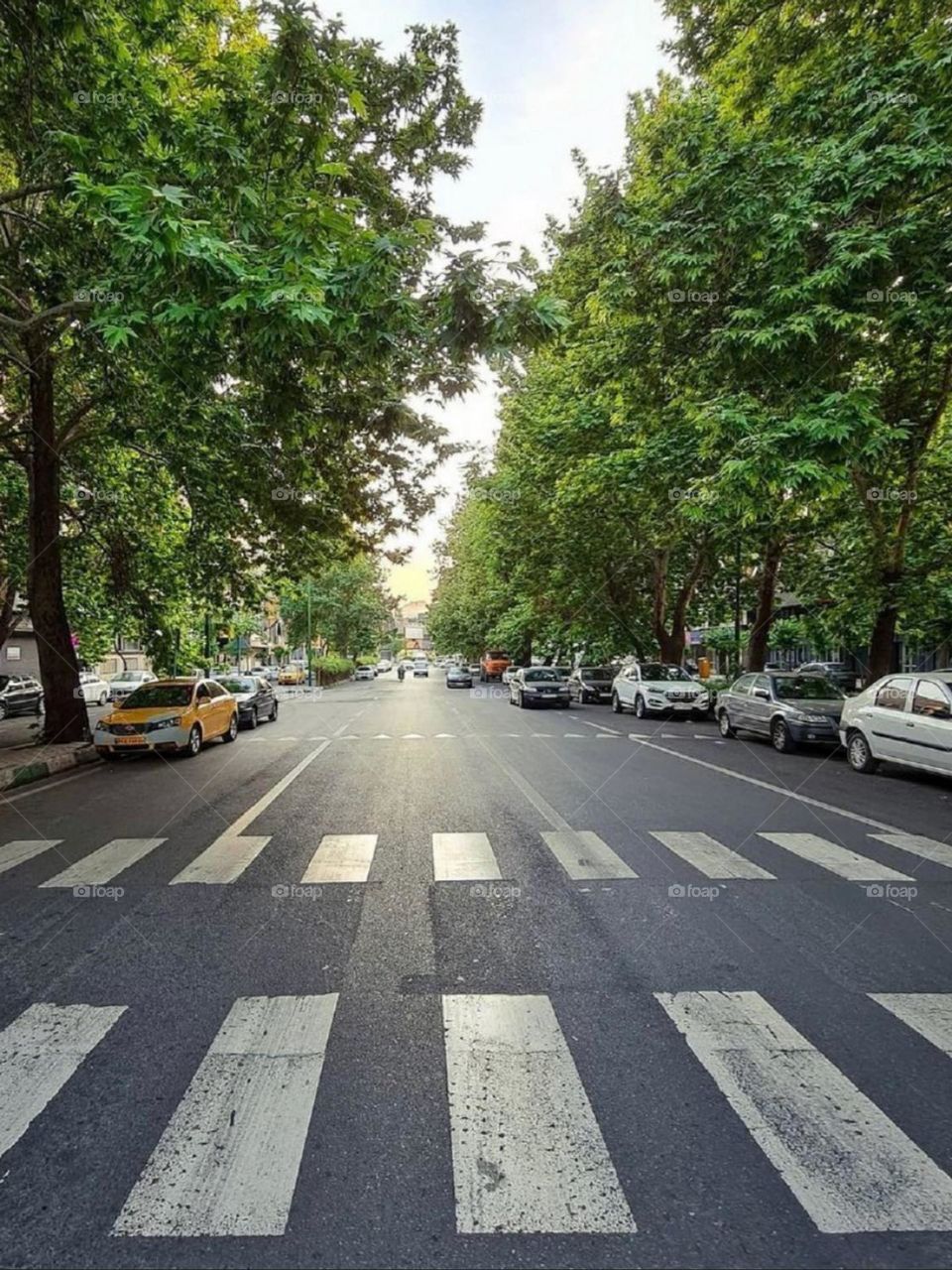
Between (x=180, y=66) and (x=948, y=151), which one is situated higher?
(x=180, y=66)

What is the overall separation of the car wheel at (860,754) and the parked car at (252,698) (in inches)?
607

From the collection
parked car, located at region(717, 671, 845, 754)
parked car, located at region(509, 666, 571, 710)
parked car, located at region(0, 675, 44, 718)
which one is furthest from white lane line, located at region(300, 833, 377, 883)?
parked car, located at region(0, 675, 44, 718)

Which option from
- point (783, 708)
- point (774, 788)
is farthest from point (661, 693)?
point (774, 788)

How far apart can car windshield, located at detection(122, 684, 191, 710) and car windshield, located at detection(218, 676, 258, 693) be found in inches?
254

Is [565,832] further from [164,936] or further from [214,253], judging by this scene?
[214,253]

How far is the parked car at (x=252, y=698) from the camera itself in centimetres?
2208

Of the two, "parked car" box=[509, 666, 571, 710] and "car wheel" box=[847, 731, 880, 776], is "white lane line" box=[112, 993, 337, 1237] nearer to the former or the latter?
"car wheel" box=[847, 731, 880, 776]

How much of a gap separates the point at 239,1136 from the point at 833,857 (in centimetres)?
Answer: 580

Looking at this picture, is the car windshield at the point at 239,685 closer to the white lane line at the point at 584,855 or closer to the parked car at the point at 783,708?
the parked car at the point at 783,708

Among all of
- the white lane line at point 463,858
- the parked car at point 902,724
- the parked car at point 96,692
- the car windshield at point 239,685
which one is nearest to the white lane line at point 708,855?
the white lane line at point 463,858

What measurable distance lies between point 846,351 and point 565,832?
24.1 feet

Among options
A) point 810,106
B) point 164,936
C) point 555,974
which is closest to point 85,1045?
point 164,936

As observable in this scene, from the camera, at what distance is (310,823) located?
851 cm

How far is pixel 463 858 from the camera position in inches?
271
